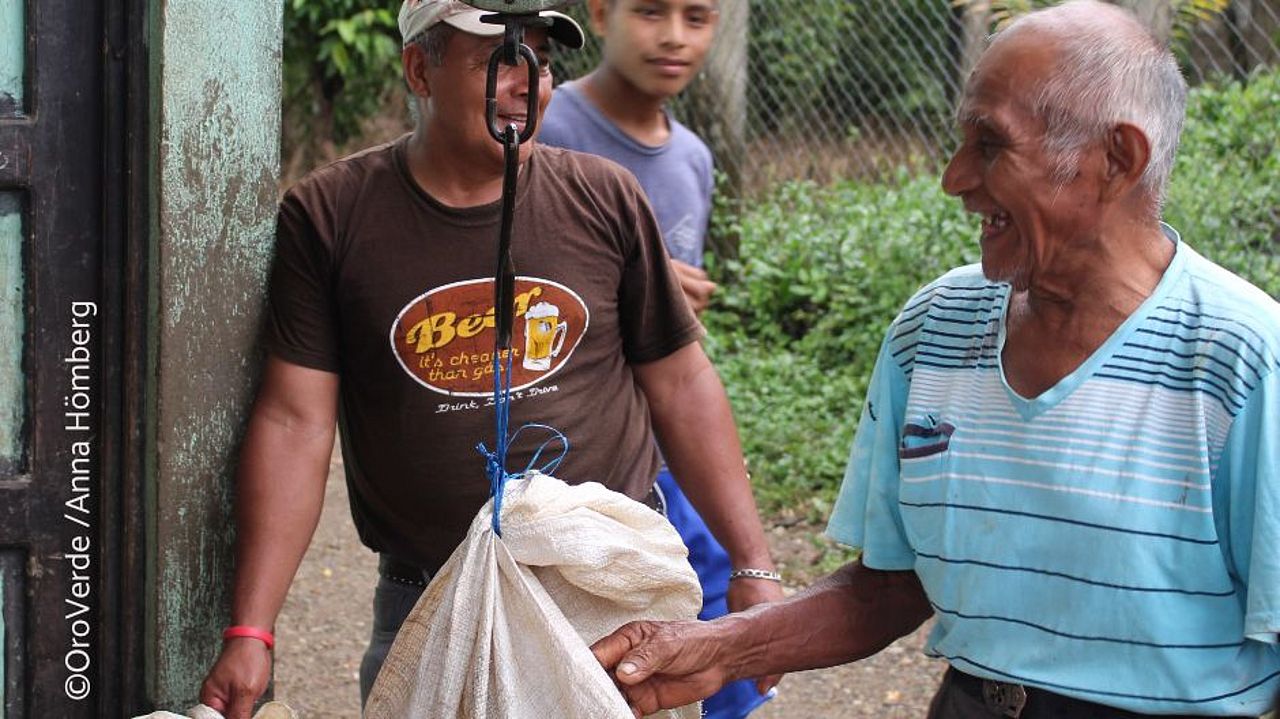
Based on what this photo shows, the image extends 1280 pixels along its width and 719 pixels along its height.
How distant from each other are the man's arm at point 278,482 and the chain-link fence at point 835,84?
5309 millimetres

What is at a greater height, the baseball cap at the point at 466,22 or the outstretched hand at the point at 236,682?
the baseball cap at the point at 466,22

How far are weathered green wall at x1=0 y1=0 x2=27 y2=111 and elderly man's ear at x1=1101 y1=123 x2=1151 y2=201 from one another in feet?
5.72

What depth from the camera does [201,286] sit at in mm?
2715

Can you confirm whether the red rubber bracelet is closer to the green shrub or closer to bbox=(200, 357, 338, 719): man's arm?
bbox=(200, 357, 338, 719): man's arm

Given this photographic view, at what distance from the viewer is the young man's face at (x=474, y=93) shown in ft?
8.81

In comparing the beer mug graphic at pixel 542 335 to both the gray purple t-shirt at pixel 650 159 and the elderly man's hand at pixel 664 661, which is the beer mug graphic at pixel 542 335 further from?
the gray purple t-shirt at pixel 650 159

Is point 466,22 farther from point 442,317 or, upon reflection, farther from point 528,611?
point 528,611

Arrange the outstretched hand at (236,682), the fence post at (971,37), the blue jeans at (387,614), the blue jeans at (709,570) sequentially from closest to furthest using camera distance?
the outstretched hand at (236,682), the blue jeans at (387,614), the blue jeans at (709,570), the fence post at (971,37)

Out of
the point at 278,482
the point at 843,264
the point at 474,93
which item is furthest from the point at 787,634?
the point at 843,264

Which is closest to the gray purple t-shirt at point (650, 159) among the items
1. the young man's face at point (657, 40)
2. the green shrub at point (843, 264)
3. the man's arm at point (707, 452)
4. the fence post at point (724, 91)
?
the young man's face at point (657, 40)

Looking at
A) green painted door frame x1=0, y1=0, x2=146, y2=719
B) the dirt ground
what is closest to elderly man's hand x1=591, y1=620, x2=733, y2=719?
green painted door frame x1=0, y1=0, x2=146, y2=719

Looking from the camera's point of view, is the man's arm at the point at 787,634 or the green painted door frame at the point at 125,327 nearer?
the man's arm at the point at 787,634

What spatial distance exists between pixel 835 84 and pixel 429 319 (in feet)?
19.6

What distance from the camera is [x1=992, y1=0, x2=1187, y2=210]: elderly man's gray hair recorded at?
199 centimetres
